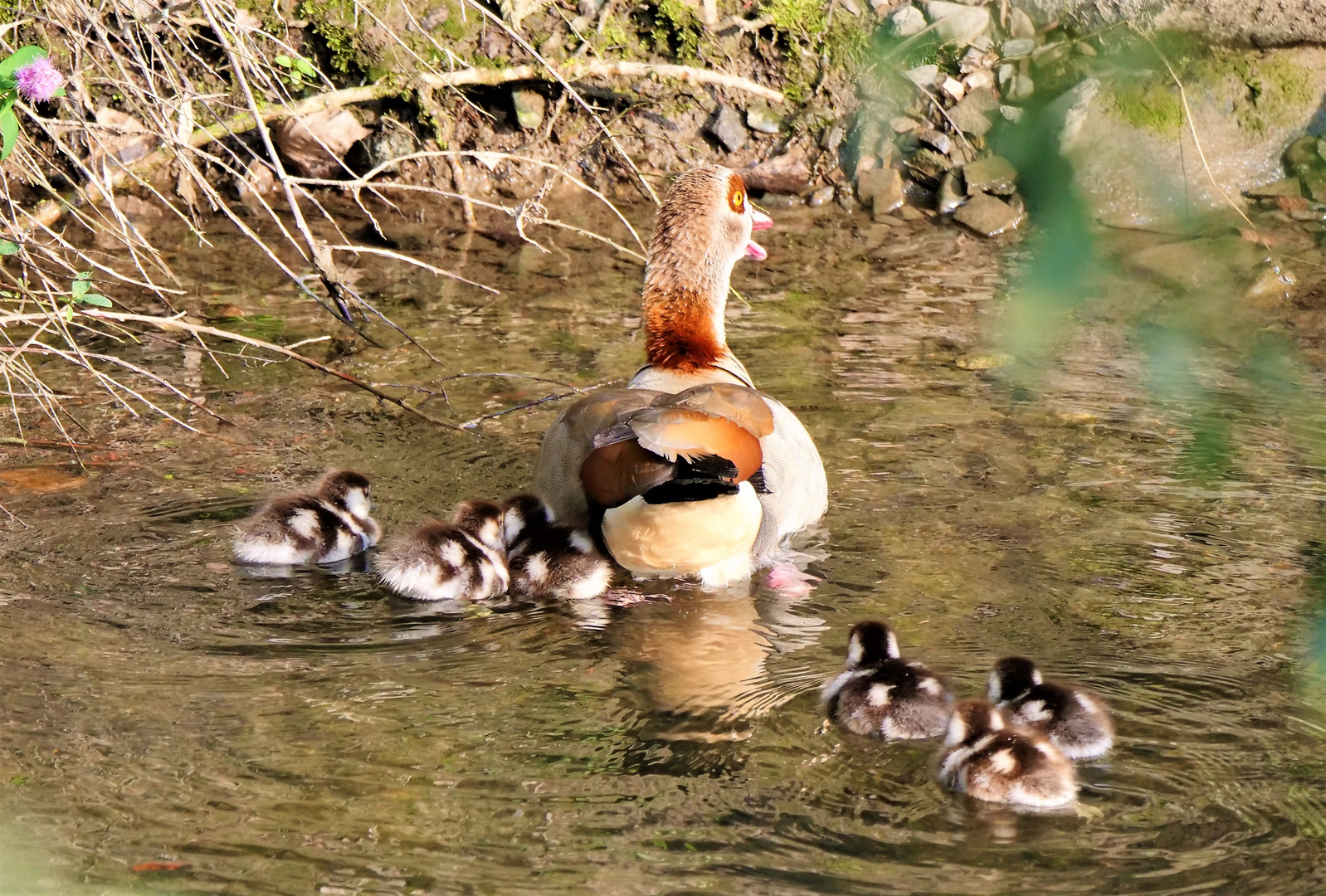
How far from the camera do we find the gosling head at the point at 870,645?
14.0 ft

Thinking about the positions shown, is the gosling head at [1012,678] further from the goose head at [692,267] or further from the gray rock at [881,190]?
the gray rock at [881,190]

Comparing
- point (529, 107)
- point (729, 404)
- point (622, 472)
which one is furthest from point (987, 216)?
point (622, 472)

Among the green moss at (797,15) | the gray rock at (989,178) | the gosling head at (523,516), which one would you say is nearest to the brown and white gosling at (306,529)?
the gosling head at (523,516)

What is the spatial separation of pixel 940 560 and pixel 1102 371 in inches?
95.0

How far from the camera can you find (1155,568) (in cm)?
527

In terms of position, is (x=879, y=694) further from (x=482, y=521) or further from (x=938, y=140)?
(x=938, y=140)

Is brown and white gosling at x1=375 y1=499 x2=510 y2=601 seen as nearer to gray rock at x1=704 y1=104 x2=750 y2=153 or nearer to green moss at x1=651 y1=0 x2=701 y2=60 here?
gray rock at x1=704 y1=104 x2=750 y2=153

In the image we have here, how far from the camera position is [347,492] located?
18.1ft

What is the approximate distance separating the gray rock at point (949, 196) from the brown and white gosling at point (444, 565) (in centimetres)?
583

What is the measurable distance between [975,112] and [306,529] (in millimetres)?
6808

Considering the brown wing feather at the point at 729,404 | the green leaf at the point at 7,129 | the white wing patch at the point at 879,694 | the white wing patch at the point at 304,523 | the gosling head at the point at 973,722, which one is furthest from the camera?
the white wing patch at the point at 304,523

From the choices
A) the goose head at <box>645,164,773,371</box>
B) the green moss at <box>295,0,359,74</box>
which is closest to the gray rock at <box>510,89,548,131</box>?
the green moss at <box>295,0,359,74</box>

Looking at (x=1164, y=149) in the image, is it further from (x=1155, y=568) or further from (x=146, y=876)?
(x=146, y=876)

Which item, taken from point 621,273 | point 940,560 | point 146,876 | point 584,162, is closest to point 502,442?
point 940,560
